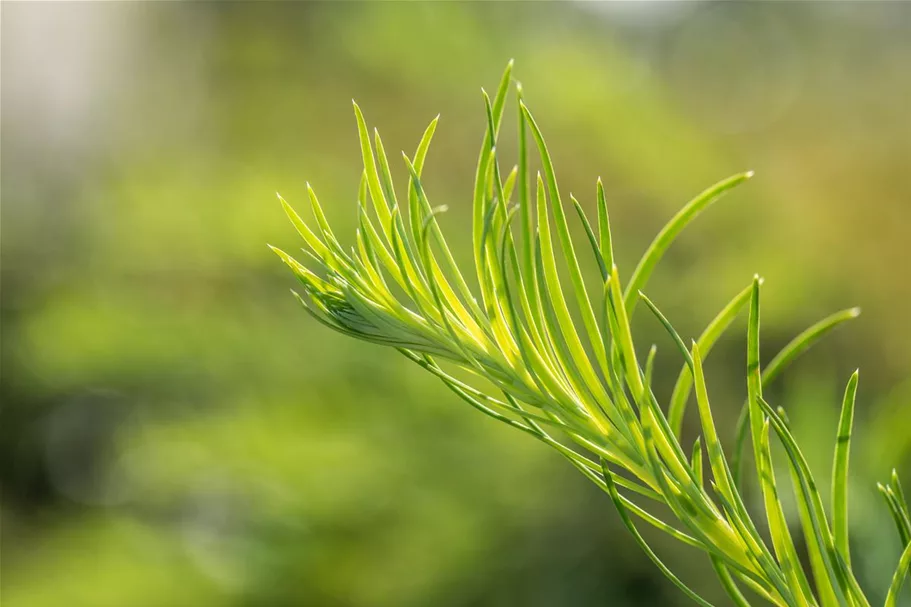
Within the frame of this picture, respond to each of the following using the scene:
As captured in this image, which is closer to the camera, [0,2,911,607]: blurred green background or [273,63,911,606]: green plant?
[273,63,911,606]: green plant

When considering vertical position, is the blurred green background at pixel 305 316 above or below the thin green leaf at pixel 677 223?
below

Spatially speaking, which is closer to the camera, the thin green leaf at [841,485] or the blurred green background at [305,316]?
the thin green leaf at [841,485]

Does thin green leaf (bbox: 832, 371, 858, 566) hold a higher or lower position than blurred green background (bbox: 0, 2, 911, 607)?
higher

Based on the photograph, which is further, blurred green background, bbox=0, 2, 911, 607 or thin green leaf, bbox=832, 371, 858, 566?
blurred green background, bbox=0, 2, 911, 607

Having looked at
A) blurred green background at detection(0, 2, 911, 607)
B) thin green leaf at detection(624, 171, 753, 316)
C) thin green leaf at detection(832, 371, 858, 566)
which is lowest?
blurred green background at detection(0, 2, 911, 607)
